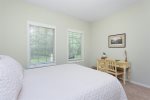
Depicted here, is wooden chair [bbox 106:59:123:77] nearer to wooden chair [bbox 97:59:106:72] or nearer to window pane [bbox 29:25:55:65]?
wooden chair [bbox 97:59:106:72]

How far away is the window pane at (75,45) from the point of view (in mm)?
3765

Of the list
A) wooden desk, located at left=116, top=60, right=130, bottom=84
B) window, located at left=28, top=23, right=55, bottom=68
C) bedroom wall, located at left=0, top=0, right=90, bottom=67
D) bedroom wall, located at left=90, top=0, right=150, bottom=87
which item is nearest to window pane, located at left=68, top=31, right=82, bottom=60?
bedroom wall, located at left=0, top=0, right=90, bottom=67

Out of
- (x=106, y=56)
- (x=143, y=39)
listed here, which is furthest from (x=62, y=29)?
(x=143, y=39)

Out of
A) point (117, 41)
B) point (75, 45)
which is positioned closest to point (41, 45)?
point (75, 45)

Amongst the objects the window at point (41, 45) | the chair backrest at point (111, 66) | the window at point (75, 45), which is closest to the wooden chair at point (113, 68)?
the chair backrest at point (111, 66)

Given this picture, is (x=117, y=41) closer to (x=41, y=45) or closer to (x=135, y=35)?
(x=135, y=35)

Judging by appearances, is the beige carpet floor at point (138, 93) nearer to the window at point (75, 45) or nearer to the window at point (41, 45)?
the window at point (75, 45)

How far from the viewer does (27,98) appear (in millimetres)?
907

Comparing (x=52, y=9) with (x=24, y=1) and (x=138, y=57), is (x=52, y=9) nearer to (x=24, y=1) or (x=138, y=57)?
(x=24, y=1)

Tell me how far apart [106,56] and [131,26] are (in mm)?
1325

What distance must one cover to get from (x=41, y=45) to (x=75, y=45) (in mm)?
1390

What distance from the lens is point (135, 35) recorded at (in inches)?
117

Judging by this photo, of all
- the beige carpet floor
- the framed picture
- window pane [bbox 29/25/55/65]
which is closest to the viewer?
the beige carpet floor

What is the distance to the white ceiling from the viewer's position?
2.77 meters
